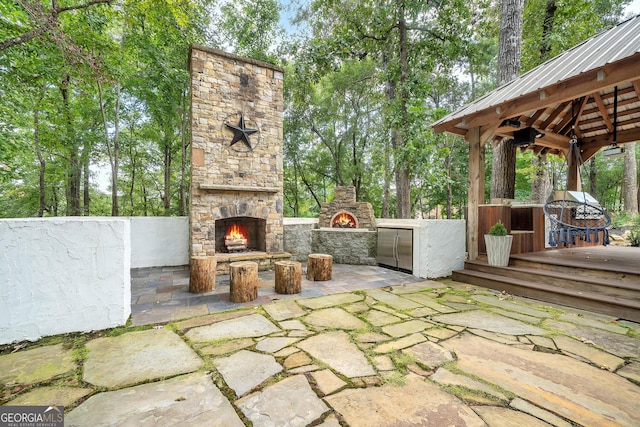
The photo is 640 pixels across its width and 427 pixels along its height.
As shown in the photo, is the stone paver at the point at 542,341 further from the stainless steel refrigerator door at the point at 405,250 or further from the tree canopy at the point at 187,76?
the tree canopy at the point at 187,76

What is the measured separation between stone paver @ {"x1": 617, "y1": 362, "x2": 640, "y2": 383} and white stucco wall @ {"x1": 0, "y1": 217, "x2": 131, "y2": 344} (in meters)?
4.28

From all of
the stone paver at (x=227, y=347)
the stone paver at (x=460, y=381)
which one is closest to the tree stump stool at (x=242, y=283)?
the stone paver at (x=227, y=347)

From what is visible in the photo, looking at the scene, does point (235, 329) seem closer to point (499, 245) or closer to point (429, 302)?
point (429, 302)

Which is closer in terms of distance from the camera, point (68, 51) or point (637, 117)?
point (68, 51)

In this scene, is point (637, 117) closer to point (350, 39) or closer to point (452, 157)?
point (350, 39)

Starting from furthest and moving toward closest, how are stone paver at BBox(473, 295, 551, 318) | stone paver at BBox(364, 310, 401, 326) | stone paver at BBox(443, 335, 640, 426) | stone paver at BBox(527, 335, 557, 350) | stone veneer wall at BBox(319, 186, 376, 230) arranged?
stone veneer wall at BBox(319, 186, 376, 230) < stone paver at BBox(473, 295, 551, 318) < stone paver at BBox(364, 310, 401, 326) < stone paver at BBox(527, 335, 557, 350) < stone paver at BBox(443, 335, 640, 426)

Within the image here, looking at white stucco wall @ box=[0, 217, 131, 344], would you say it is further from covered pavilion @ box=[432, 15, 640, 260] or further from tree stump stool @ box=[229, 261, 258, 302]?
covered pavilion @ box=[432, 15, 640, 260]

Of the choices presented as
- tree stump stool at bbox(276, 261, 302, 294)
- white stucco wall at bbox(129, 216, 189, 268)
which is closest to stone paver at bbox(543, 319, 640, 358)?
tree stump stool at bbox(276, 261, 302, 294)

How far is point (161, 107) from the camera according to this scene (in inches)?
357

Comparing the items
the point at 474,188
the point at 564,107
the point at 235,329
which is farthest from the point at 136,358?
the point at 564,107

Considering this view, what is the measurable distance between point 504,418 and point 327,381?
1.02 metres

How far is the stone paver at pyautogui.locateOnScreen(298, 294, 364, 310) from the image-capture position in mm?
3264

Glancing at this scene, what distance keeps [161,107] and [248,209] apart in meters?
6.49

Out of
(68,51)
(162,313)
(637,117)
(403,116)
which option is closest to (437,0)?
(403,116)
